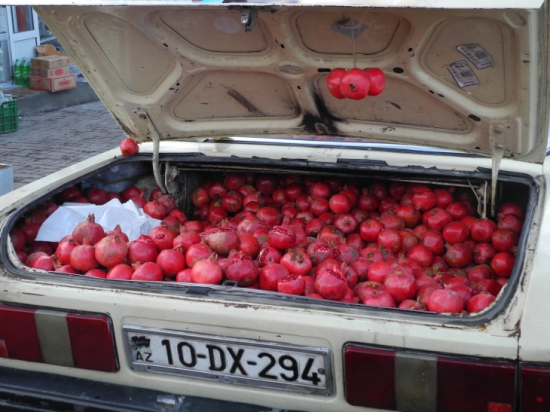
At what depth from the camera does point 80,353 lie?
7.51ft

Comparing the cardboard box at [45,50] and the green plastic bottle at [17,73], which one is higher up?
the cardboard box at [45,50]

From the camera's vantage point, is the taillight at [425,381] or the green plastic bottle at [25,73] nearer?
the taillight at [425,381]

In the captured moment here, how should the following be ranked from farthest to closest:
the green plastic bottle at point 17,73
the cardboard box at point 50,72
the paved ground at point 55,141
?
1. the green plastic bottle at point 17,73
2. the cardboard box at point 50,72
3. the paved ground at point 55,141

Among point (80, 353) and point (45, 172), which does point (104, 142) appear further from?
point (80, 353)

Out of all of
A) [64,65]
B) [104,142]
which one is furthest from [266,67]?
[64,65]

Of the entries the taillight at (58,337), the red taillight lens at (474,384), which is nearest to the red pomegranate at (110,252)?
the taillight at (58,337)

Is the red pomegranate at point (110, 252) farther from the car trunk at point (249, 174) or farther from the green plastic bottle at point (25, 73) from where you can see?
the green plastic bottle at point (25, 73)

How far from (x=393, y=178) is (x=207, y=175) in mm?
1256

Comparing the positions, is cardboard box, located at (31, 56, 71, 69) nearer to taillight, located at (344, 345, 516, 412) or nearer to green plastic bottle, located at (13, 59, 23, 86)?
green plastic bottle, located at (13, 59, 23, 86)

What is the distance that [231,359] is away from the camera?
6.98 ft

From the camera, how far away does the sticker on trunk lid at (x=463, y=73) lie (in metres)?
2.55

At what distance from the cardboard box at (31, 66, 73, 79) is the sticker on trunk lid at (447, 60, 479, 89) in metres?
9.89

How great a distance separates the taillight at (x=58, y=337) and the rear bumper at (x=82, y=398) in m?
0.07

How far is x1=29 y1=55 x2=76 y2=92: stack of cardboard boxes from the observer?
36.5ft
